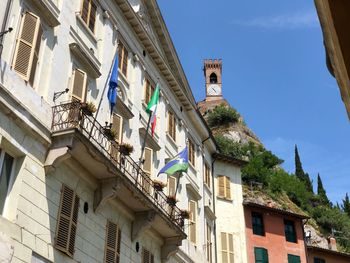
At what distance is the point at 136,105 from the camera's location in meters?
20.9

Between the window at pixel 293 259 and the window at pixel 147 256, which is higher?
the window at pixel 293 259

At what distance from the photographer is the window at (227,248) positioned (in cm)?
2841

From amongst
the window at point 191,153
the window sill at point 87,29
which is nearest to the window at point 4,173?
the window sill at point 87,29

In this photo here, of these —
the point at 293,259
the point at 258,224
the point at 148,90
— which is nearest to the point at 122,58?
the point at 148,90

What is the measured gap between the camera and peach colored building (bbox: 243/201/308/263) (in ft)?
106

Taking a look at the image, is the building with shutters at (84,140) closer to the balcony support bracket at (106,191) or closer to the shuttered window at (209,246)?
the balcony support bracket at (106,191)

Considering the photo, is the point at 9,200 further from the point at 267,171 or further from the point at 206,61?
the point at 206,61

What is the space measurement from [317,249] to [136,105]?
2222cm

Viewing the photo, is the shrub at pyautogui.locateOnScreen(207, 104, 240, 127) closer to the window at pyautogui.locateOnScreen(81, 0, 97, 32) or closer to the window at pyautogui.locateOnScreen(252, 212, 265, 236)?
the window at pyautogui.locateOnScreen(252, 212, 265, 236)

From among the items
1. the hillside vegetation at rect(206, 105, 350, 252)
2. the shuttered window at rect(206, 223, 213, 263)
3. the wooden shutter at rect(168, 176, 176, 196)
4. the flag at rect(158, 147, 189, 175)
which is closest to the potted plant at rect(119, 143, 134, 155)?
the flag at rect(158, 147, 189, 175)

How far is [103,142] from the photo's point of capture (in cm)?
1664

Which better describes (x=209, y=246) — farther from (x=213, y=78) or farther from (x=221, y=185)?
(x=213, y=78)

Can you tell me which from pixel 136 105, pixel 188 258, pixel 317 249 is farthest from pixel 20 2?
pixel 317 249

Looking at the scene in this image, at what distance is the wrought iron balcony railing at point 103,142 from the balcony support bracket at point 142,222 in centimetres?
42
